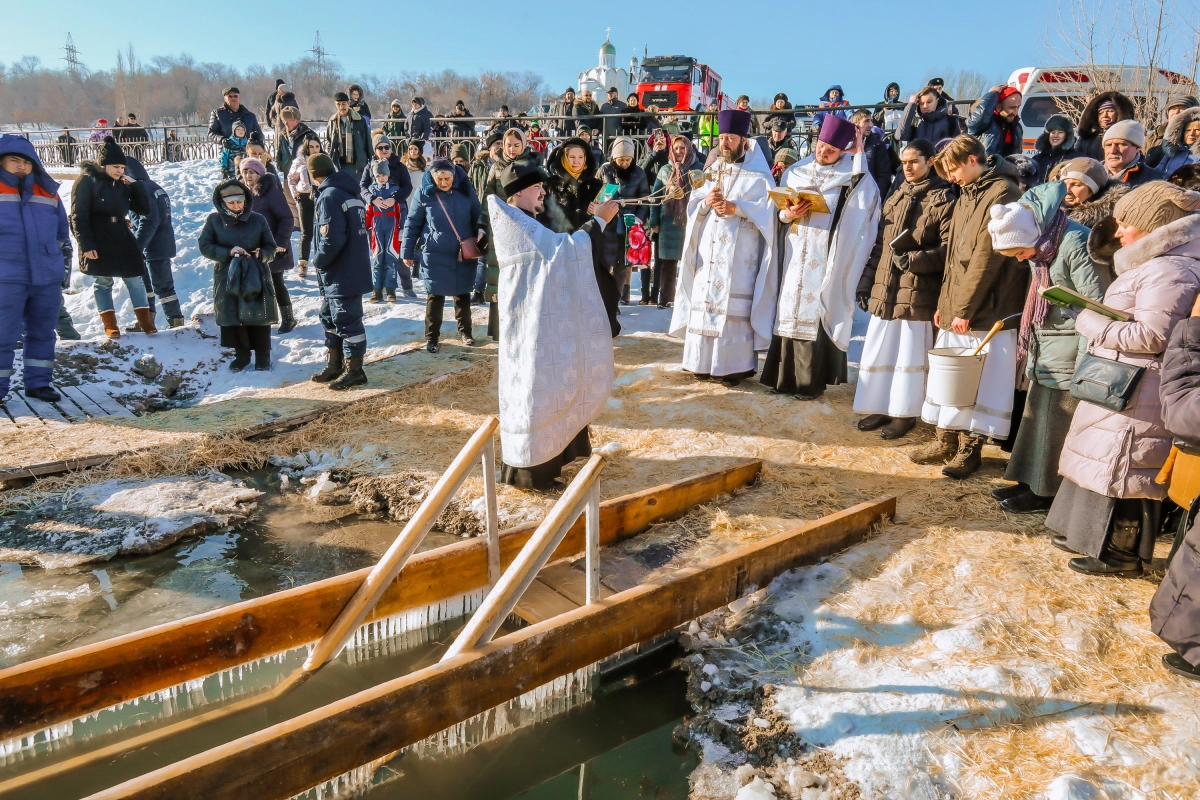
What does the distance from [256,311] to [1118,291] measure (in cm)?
716

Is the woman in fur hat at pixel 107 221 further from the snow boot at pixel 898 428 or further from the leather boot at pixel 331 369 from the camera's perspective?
the snow boot at pixel 898 428

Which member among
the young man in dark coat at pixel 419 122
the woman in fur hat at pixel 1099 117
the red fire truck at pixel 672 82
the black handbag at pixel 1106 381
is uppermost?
the red fire truck at pixel 672 82

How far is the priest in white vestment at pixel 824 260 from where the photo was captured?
6.00 m

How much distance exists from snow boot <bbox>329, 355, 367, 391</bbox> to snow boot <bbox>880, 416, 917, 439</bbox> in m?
4.74

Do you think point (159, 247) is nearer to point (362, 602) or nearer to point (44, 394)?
point (44, 394)

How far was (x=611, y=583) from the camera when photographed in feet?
12.6

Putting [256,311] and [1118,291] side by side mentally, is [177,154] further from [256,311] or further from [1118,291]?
[1118,291]

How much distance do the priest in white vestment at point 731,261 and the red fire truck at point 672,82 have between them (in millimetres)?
19942

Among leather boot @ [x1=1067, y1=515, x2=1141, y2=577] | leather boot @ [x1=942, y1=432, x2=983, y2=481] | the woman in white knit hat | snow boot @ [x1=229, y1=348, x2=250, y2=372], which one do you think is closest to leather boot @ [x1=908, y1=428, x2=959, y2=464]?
leather boot @ [x1=942, y1=432, x2=983, y2=481]

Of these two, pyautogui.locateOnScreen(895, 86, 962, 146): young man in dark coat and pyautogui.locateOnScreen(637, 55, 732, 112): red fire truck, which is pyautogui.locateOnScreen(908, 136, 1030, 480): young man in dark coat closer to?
pyautogui.locateOnScreen(895, 86, 962, 146): young man in dark coat

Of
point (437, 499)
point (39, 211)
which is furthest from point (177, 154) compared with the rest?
point (437, 499)

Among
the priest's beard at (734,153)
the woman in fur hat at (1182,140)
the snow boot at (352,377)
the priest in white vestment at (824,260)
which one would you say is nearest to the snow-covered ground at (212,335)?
the snow boot at (352,377)

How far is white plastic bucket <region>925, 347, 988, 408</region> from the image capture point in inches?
186

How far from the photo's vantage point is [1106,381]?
343 cm
